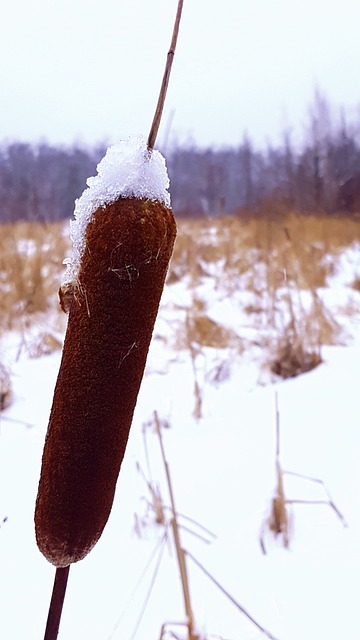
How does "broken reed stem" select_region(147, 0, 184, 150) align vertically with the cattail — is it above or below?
above

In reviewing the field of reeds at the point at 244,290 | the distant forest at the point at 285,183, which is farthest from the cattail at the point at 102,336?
the distant forest at the point at 285,183

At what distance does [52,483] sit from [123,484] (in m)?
0.66

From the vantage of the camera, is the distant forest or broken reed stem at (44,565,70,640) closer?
broken reed stem at (44,565,70,640)

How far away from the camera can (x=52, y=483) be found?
0.25m

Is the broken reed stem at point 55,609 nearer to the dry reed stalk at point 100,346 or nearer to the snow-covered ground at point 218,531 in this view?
the dry reed stalk at point 100,346

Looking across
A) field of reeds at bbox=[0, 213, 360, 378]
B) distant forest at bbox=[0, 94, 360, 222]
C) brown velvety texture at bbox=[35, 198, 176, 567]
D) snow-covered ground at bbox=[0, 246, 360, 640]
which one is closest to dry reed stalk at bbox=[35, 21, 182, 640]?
brown velvety texture at bbox=[35, 198, 176, 567]

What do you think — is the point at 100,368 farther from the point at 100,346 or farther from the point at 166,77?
the point at 166,77

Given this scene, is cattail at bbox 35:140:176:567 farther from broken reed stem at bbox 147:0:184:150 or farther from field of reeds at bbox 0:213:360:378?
field of reeds at bbox 0:213:360:378

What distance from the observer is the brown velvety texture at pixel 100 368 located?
0.22 m

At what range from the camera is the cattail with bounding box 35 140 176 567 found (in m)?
0.22

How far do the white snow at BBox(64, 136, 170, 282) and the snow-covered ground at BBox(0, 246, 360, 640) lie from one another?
302 mm

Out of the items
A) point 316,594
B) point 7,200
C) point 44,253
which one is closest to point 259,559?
point 316,594

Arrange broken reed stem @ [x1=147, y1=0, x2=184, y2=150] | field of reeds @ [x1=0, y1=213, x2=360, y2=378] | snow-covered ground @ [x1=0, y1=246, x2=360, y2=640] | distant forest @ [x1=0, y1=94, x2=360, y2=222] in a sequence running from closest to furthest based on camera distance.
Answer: broken reed stem @ [x1=147, y1=0, x2=184, y2=150], snow-covered ground @ [x1=0, y1=246, x2=360, y2=640], field of reeds @ [x1=0, y1=213, x2=360, y2=378], distant forest @ [x1=0, y1=94, x2=360, y2=222]

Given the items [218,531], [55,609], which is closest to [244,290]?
[218,531]
